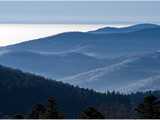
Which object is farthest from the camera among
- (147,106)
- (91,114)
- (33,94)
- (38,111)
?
(33,94)

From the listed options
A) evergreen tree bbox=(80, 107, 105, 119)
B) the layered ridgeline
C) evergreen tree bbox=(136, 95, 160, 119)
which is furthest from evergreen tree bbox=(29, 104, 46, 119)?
the layered ridgeline

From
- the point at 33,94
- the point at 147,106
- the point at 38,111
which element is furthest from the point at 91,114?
the point at 33,94

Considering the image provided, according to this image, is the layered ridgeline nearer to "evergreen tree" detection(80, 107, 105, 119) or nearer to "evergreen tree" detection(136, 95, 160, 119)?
"evergreen tree" detection(136, 95, 160, 119)

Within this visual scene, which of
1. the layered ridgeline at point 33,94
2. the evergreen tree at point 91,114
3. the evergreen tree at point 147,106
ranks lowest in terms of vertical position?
the evergreen tree at point 91,114

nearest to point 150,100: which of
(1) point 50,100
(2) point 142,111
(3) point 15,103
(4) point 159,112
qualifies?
(2) point 142,111

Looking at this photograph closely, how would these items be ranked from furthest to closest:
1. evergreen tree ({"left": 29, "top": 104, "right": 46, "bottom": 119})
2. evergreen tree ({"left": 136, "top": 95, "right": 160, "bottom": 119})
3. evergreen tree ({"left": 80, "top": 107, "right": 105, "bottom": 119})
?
evergreen tree ({"left": 29, "top": 104, "right": 46, "bottom": 119})
evergreen tree ({"left": 136, "top": 95, "right": 160, "bottom": 119})
evergreen tree ({"left": 80, "top": 107, "right": 105, "bottom": 119})

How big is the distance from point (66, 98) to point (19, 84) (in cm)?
1196

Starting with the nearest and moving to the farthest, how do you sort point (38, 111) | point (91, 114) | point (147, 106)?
1. point (91, 114)
2. point (147, 106)
3. point (38, 111)

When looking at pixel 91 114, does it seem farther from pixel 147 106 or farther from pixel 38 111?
pixel 38 111

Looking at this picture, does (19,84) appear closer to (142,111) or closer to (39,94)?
(39,94)

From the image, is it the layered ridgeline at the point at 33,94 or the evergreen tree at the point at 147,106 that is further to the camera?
the layered ridgeline at the point at 33,94

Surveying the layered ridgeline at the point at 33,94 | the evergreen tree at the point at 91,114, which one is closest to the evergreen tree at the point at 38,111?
the evergreen tree at the point at 91,114

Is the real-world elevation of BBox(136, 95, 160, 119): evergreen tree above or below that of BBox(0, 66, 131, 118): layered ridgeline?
below

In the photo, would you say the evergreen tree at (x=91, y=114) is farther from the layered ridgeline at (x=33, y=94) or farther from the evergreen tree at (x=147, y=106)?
the layered ridgeline at (x=33, y=94)
